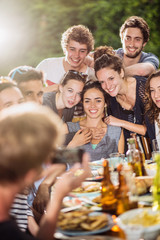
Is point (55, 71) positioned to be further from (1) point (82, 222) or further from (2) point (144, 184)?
(1) point (82, 222)

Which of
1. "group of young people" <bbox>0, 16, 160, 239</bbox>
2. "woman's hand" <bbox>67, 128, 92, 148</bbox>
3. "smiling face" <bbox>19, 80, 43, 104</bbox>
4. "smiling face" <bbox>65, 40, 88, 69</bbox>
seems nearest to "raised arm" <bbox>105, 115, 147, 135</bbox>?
"group of young people" <bbox>0, 16, 160, 239</bbox>

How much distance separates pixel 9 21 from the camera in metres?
6.38

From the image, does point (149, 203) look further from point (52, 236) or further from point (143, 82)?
point (143, 82)

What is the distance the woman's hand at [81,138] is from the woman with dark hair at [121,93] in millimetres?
242

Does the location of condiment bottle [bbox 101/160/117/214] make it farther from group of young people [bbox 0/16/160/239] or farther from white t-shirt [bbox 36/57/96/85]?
white t-shirt [bbox 36/57/96/85]

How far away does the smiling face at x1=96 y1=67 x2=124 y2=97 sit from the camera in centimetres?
364

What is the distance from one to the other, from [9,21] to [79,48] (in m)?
3.07

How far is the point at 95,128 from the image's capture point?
12.1 feet

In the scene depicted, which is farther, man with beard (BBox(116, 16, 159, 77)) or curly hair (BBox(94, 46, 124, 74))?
man with beard (BBox(116, 16, 159, 77))

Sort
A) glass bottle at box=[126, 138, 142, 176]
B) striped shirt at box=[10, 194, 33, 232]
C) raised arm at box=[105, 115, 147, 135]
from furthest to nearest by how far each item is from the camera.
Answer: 1. raised arm at box=[105, 115, 147, 135]
2. glass bottle at box=[126, 138, 142, 176]
3. striped shirt at box=[10, 194, 33, 232]

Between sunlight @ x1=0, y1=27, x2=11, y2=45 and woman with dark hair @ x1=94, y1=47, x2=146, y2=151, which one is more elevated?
sunlight @ x1=0, y1=27, x2=11, y2=45

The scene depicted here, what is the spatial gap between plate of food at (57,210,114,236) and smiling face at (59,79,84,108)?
2197 mm

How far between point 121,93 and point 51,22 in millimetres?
3133

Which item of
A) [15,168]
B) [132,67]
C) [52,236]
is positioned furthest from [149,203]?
[132,67]
